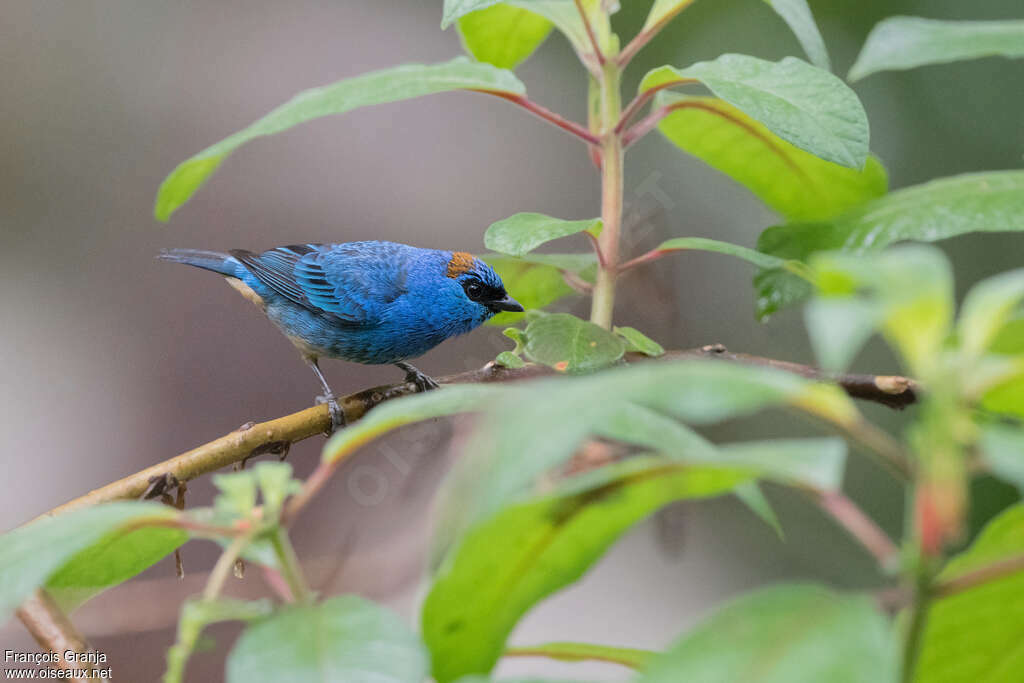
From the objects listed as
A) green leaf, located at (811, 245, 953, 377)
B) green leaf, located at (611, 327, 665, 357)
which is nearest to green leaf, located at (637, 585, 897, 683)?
green leaf, located at (811, 245, 953, 377)

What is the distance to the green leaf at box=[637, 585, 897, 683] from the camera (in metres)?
0.47

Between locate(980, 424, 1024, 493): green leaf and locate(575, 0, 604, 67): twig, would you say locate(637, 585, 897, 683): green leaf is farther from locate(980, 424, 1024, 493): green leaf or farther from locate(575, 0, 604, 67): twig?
locate(575, 0, 604, 67): twig

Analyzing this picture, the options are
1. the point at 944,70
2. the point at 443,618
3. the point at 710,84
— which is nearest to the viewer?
the point at 443,618

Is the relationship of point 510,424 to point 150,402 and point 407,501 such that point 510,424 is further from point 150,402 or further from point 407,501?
point 150,402

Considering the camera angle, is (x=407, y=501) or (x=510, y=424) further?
(x=407, y=501)

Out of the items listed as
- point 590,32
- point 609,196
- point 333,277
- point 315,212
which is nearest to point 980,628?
point 609,196

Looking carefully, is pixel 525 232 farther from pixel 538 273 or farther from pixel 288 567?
pixel 288 567

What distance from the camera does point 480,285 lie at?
2.40 m

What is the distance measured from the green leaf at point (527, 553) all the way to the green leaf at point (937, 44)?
0.51 m

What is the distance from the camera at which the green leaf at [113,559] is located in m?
0.73

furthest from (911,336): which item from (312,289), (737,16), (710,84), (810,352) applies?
(737,16)

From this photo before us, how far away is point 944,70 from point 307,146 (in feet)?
7.36

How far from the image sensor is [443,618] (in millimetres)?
641

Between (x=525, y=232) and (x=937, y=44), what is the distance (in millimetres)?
489
